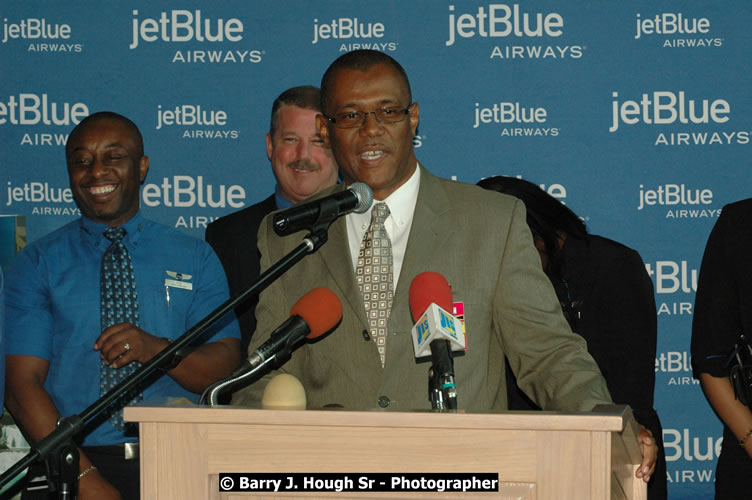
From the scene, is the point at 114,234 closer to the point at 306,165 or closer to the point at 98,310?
the point at 98,310

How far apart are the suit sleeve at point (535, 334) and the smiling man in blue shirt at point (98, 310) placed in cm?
152

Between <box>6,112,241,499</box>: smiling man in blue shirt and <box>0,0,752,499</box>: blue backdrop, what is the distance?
0.67 metres

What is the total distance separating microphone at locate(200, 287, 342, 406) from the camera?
1.92m

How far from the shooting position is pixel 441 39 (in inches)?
177

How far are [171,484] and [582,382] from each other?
980 millimetres

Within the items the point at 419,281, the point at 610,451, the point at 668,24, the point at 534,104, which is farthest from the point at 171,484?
the point at 668,24

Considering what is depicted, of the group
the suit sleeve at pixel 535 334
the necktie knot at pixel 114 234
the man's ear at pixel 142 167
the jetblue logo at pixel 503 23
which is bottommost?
the suit sleeve at pixel 535 334

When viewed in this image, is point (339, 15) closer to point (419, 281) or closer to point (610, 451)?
point (419, 281)

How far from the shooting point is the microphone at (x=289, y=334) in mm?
1919

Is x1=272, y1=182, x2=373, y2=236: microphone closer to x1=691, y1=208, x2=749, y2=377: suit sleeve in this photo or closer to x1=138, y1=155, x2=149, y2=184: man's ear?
x1=691, y1=208, x2=749, y2=377: suit sleeve

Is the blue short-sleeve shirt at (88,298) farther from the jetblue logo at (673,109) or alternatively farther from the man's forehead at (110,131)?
the jetblue logo at (673,109)

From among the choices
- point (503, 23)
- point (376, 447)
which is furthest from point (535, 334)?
point (503, 23)

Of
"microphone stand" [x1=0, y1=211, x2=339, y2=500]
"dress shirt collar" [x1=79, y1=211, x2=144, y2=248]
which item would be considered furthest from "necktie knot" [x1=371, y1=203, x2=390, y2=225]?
"dress shirt collar" [x1=79, y1=211, x2=144, y2=248]

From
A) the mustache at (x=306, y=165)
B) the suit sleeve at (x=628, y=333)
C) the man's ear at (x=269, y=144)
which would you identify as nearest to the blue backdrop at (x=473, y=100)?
the man's ear at (x=269, y=144)
